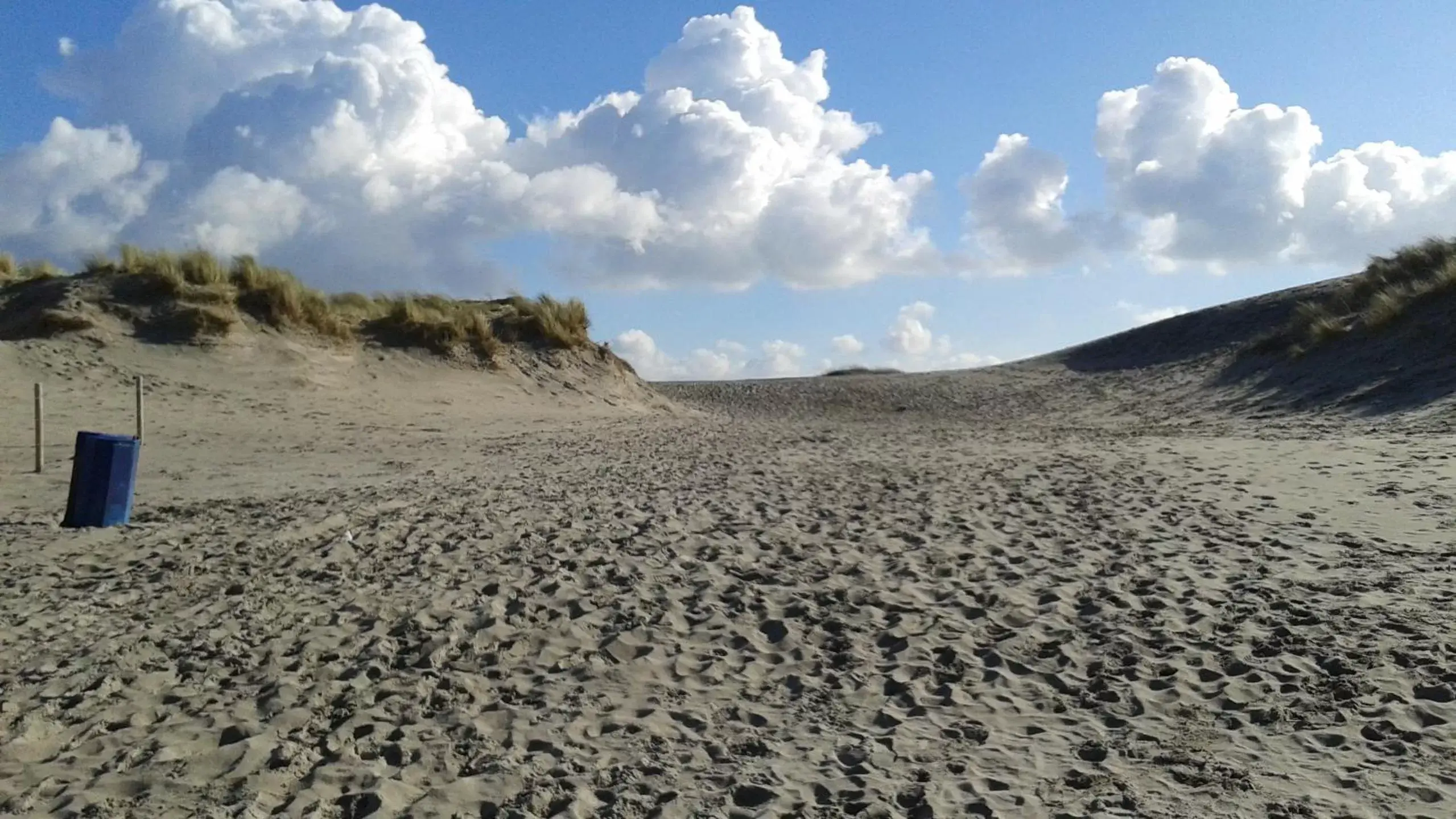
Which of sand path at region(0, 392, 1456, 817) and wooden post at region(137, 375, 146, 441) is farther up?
wooden post at region(137, 375, 146, 441)

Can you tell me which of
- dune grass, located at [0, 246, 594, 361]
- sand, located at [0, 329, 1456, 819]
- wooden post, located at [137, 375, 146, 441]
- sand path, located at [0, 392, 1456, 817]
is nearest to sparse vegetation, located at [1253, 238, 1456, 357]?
sand, located at [0, 329, 1456, 819]

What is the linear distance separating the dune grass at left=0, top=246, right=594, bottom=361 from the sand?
6879 millimetres

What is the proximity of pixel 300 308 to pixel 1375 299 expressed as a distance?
21519 millimetres

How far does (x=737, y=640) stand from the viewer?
6.09 metres

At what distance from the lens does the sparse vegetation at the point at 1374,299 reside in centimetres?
2064

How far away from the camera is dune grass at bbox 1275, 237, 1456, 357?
20.6 meters

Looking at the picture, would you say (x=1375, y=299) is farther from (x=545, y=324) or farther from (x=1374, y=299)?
(x=545, y=324)

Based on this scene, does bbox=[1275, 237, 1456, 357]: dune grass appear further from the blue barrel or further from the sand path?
the blue barrel

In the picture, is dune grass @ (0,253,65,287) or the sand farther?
dune grass @ (0,253,65,287)

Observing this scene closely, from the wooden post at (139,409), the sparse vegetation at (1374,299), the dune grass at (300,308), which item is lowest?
the wooden post at (139,409)

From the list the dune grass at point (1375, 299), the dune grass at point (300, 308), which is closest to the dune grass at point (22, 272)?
the dune grass at point (300, 308)

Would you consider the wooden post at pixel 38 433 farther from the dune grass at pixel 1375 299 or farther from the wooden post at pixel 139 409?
the dune grass at pixel 1375 299

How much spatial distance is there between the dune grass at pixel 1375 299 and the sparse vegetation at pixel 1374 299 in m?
0.02

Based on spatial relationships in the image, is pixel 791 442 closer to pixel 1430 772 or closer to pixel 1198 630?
pixel 1198 630
